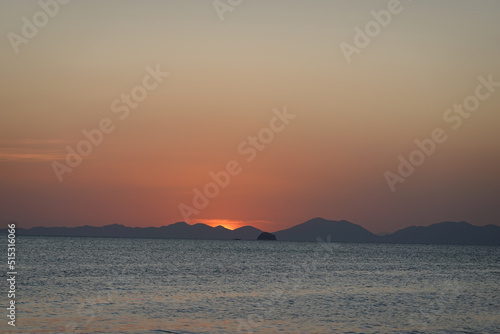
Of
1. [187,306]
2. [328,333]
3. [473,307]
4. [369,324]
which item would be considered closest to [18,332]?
[187,306]

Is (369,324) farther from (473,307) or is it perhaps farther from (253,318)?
(473,307)

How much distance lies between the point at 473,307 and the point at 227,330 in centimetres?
2630

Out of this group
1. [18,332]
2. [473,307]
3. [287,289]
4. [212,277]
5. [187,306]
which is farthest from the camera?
[212,277]

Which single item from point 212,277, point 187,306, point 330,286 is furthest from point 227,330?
point 212,277

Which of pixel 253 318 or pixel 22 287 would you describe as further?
pixel 22 287

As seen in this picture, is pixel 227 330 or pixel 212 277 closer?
pixel 227 330

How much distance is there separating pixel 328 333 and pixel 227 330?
21.3 ft

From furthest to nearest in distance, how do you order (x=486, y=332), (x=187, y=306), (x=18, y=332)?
(x=187, y=306), (x=486, y=332), (x=18, y=332)

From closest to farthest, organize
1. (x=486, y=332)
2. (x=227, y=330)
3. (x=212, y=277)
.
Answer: (x=227, y=330) < (x=486, y=332) < (x=212, y=277)

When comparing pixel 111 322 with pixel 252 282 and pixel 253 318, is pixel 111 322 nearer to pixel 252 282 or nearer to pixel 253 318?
pixel 253 318

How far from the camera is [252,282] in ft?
227

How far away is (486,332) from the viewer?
39.5 meters

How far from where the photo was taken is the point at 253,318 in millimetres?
41281

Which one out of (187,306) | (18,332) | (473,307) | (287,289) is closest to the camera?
(18,332)
